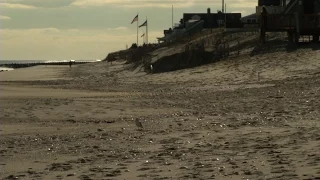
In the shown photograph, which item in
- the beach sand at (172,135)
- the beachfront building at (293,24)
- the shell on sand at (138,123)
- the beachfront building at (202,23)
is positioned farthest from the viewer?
the beachfront building at (202,23)

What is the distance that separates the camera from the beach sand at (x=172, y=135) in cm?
873

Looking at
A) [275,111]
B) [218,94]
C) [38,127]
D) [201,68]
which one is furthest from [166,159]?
[201,68]

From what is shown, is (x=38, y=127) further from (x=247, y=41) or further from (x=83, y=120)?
(x=247, y=41)

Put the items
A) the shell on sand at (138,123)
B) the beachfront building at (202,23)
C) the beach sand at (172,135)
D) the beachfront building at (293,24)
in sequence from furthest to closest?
the beachfront building at (202,23), the beachfront building at (293,24), the shell on sand at (138,123), the beach sand at (172,135)

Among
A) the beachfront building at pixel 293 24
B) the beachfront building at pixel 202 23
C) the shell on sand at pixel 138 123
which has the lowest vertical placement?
the shell on sand at pixel 138 123

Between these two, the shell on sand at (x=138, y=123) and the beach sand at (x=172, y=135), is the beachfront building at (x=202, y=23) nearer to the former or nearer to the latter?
the beach sand at (x=172, y=135)

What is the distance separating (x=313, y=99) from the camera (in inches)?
656

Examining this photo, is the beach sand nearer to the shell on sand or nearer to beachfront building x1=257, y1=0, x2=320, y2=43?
the shell on sand

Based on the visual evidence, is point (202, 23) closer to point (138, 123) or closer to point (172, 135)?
point (138, 123)

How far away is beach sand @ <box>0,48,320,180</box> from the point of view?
873 cm

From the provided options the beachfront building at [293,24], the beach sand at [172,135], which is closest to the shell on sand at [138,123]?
the beach sand at [172,135]

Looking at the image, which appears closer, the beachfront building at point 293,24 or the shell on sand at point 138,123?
the shell on sand at point 138,123

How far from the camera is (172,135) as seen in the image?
12.3 m

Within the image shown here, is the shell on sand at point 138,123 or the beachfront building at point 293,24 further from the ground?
the beachfront building at point 293,24
